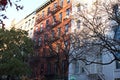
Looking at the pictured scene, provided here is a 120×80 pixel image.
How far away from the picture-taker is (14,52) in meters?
50.2

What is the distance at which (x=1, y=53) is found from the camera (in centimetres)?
4875

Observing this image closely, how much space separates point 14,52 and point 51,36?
297 inches

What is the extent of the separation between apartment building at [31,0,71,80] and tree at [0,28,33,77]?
403cm

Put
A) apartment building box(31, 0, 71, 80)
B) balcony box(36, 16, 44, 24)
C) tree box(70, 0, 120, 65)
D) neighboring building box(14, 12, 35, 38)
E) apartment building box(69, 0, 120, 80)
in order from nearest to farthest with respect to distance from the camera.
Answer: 1. tree box(70, 0, 120, 65)
2. apartment building box(69, 0, 120, 80)
3. apartment building box(31, 0, 71, 80)
4. balcony box(36, 16, 44, 24)
5. neighboring building box(14, 12, 35, 38)

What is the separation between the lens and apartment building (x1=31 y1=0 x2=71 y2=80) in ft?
161

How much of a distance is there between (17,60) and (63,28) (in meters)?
10.8

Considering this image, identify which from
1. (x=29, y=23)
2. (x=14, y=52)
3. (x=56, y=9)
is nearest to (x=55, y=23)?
(x=56, y=9)

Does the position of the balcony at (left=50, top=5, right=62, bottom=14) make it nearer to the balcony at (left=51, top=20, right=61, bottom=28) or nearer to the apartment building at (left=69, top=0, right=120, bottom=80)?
the balcony at (left=51, top=20, right=61, bottom=28)

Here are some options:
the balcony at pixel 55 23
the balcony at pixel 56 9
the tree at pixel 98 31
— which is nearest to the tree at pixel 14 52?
the balcony at pixel 55 23

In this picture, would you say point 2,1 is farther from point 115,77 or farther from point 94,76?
point 94,76

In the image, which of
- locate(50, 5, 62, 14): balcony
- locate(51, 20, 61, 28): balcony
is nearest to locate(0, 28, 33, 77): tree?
locate(51, 20, 61, 28): balcony

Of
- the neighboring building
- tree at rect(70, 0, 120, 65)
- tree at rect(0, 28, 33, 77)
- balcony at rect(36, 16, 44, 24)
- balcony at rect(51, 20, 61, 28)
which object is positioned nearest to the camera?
tree at rect(70, 0, 120, 65)

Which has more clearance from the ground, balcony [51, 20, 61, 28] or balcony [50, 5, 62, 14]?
balcony [50, 5, 62, 14]

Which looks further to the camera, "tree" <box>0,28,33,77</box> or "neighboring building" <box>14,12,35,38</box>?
"neighboring building" <box>14,12,35,38</box>
